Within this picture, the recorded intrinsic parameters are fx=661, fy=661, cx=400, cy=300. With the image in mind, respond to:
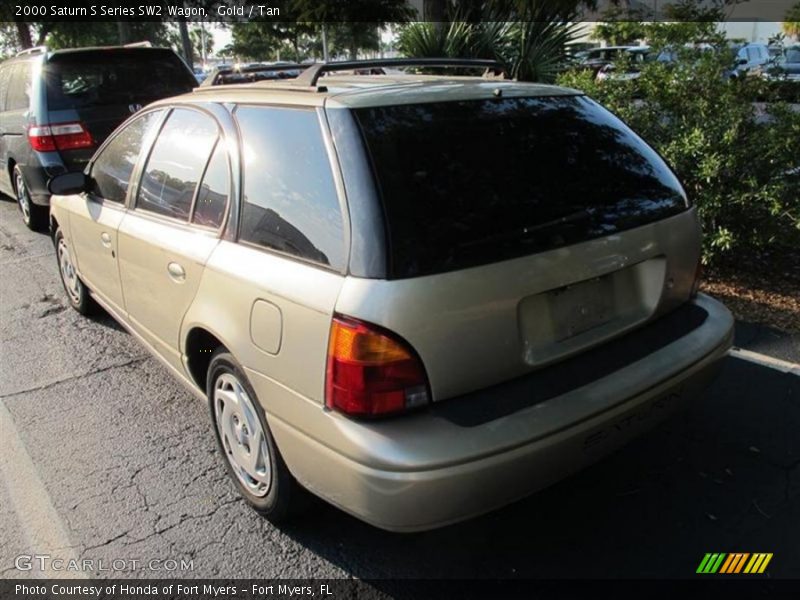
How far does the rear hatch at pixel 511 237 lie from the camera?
2.05 metres

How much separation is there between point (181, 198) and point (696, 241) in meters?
2.27

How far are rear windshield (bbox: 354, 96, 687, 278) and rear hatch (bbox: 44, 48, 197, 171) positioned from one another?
5.54m

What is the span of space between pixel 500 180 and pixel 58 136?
5.89 metres

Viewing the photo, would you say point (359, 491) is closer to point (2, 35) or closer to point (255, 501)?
point (255, 501)

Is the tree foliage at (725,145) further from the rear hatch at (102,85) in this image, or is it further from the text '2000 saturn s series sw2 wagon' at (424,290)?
the rear hatch at (102,85)

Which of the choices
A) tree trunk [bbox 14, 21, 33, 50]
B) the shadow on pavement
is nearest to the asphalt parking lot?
the shadow on pavement

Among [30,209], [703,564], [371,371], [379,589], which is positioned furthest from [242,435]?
[30,209]

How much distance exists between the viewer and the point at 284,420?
7.53ft

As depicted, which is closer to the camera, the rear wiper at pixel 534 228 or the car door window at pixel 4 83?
the rear wiper at pixel 534 228

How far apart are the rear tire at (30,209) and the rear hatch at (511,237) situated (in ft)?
21.4

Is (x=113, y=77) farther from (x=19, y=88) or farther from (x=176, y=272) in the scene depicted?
(x=176, y=272)

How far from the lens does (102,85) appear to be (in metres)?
7.07

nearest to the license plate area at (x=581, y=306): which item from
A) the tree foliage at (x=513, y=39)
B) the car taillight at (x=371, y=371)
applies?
the car taillight at (x=371, y=371)

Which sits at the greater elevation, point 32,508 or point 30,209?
point 30,209
